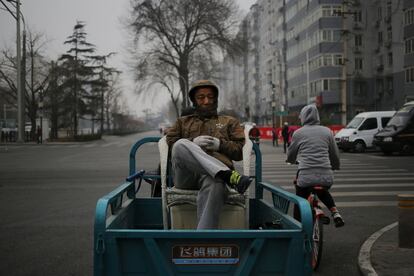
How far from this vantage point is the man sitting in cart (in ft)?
11.6

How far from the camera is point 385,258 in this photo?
5.65m

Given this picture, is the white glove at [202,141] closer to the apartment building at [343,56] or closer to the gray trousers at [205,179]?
the gray trousers at [205,179]

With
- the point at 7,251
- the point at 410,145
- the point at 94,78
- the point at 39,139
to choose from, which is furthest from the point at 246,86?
the point at 7,251

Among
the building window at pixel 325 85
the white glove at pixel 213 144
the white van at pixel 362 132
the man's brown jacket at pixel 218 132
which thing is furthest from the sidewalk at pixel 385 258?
the building window at pixel 325 85

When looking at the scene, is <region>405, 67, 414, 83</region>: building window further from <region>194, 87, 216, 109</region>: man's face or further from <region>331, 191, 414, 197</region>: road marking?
<region>194, 87, 216, 109</region>: man's face

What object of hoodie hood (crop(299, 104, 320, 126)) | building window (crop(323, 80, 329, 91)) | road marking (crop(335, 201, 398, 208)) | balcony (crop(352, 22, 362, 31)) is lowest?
road marking (crop(335, 201, 398, 208))

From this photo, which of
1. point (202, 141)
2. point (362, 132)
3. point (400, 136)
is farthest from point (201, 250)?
point (362, 132)

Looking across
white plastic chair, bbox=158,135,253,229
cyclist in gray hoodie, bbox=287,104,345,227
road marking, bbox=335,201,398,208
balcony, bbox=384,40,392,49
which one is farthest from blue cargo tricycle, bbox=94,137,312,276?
balcony, bbox=384,40,392,49

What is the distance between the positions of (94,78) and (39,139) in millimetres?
25129

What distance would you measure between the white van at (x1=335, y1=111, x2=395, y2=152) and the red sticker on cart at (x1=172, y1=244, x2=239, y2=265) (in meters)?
25.4

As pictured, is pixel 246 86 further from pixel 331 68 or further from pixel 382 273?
pixel 382 273

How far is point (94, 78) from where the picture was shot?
71312 mm

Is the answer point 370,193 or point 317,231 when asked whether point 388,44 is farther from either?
point 317,231

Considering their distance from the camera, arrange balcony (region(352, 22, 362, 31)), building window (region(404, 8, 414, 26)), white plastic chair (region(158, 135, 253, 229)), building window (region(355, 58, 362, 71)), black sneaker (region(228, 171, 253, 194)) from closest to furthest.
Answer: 1. black sneaker (region(228, 171, 253, 194))
2. white plastic chair (region(158, 135, 253, 229))
3. building window (region(404, 8, 414, 26))
4. balcony (region(352, 22, 362, 31))
5. building window (region(355, 58, 362, 71))
